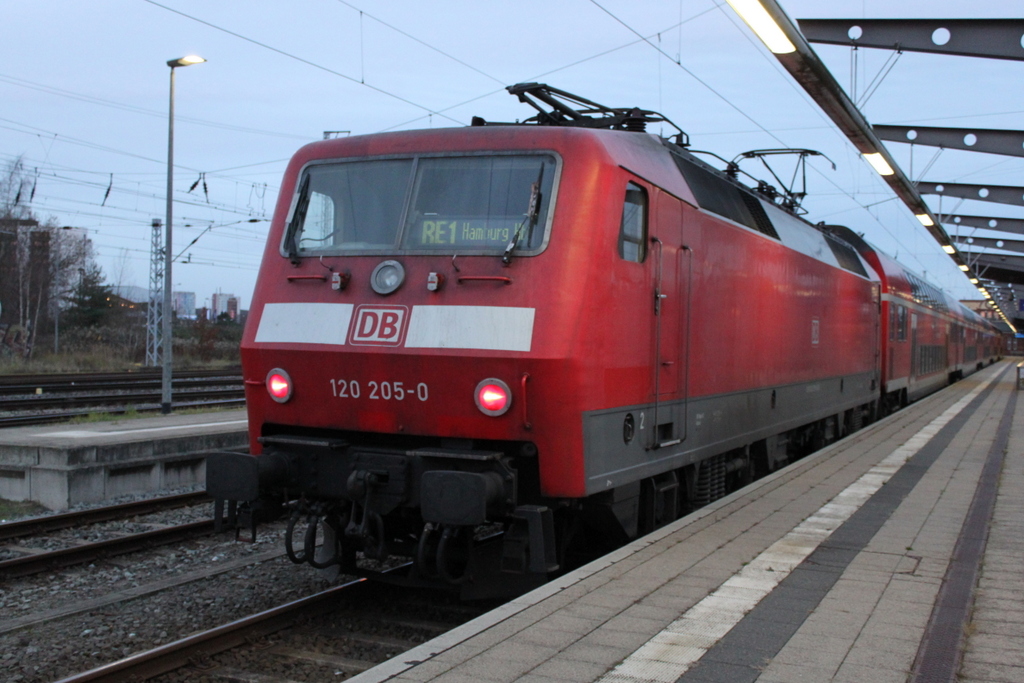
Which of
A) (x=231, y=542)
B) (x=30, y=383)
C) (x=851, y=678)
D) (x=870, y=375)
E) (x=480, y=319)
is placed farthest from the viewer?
(x=30, y=383)

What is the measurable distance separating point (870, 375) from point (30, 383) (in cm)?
2152

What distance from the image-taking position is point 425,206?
598 centimetres

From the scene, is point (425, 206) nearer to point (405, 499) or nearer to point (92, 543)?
point (405, 499)

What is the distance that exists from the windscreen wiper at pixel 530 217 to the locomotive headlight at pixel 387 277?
0.71 meters

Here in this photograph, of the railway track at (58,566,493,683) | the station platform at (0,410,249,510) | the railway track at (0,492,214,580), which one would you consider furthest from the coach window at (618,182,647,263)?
the station platform at (0,410,249,510)

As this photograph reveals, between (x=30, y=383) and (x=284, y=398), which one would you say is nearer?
(x=284, y=398)

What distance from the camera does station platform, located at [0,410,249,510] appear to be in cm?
966

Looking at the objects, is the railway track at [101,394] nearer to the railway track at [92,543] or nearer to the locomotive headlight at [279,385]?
the railway track at [92,543]

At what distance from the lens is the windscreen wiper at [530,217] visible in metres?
5.56

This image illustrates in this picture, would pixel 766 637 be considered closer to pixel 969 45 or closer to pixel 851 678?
pixel 851 678

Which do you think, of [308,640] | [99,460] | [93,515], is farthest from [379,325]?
[99,460]

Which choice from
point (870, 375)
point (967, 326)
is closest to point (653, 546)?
point (870, 375)

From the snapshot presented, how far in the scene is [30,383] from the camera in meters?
24.8

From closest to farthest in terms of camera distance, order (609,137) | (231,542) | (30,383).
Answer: (609,137), (231,542), (30,383)
